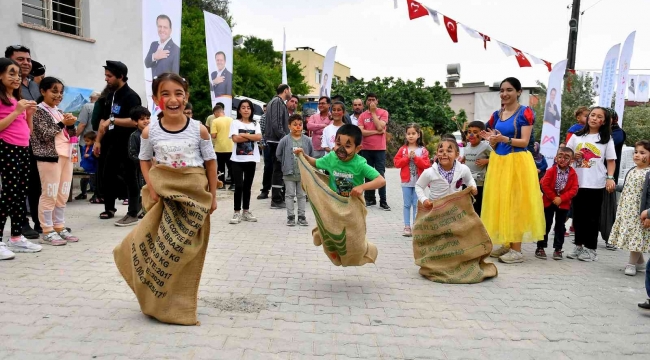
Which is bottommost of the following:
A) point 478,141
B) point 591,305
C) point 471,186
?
point 591,305

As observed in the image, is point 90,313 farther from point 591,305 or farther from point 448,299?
point 591,305

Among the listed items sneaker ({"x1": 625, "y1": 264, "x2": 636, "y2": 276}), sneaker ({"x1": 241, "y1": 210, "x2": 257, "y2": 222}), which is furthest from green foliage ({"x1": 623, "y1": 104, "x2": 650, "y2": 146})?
sneaker ({"x1": 241, "y1": 210, "x2": 257, "y2": 222})

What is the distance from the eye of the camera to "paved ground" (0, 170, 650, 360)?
11.0 feet

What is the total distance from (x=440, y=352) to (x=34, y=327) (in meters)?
2.77

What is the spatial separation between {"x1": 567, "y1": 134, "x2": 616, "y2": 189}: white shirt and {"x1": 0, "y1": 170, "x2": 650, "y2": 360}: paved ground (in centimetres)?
105

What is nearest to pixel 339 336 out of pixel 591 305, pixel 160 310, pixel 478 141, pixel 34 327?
pixel 160 310

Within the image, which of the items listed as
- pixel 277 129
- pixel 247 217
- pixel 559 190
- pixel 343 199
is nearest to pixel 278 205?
pixel 277 129

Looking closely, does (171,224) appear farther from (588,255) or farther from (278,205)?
(278,205)

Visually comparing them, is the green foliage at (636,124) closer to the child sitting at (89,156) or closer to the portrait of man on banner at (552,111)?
the portrait of man on banner at (552,111)

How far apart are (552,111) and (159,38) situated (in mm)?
8987

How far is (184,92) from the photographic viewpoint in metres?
3.84

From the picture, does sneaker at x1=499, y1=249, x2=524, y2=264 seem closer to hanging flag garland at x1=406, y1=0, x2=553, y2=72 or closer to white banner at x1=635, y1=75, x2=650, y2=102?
hanging flag garland at x1=406, y1=0, x2=553, y2=72

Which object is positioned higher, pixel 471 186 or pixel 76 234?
pixel 471 186

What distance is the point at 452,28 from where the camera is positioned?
1140 cm
